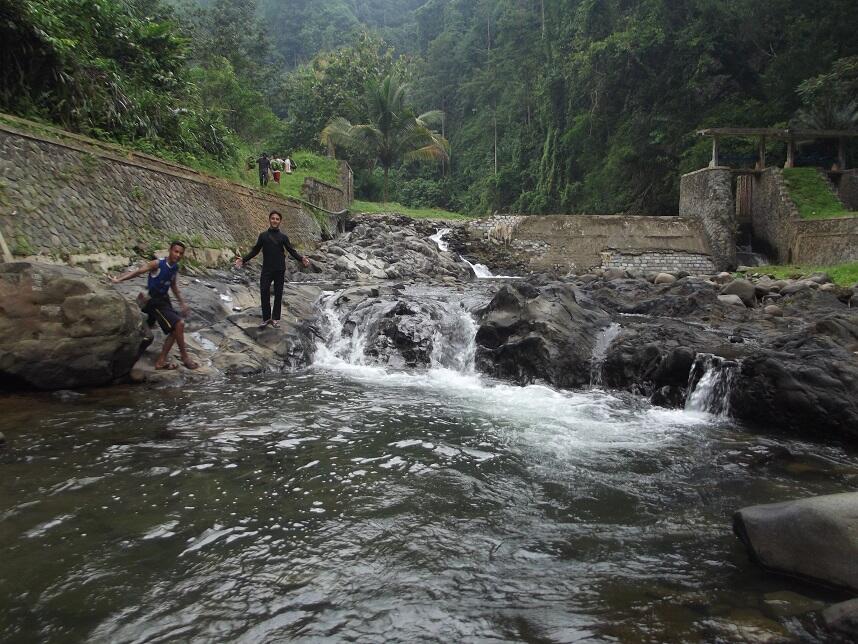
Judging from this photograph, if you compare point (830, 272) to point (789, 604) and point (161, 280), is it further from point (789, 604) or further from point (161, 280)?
point (161, 280)

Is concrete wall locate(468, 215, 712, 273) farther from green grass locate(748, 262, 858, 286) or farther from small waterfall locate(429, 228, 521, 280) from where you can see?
green grass locate(748, 262, 858, 286)

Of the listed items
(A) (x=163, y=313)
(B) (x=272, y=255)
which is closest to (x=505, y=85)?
(B) (x=272, y=255)

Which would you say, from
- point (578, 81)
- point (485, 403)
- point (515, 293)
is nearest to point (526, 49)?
point (578, 81)

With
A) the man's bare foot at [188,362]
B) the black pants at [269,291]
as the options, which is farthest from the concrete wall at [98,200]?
the black pants at [269,291]

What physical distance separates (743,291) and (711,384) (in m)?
7.19

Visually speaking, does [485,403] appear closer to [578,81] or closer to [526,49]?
[578,81]

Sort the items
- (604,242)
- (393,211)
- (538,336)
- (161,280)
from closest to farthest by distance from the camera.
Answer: (161,280) < (538,336) < (604,242) < (393,211)

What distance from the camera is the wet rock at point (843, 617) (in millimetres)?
2496

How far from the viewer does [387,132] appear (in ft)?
99.7

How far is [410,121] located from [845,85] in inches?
788

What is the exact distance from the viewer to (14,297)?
242 inches

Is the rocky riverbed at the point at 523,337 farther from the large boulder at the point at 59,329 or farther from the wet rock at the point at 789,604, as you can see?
the wet rock at the point at 789,604

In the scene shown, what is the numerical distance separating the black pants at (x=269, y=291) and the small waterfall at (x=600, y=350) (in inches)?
209

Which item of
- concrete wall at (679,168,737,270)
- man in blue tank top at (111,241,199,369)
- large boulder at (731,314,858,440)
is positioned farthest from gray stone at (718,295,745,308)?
man in blue tank top at (111,241,199,369)
